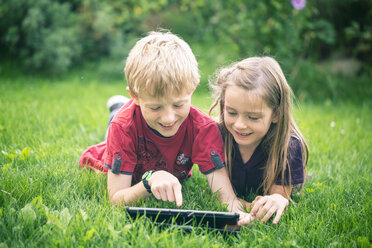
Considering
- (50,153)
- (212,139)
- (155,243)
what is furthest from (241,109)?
(50,153)

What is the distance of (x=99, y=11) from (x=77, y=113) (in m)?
3.03

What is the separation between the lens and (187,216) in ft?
5.64

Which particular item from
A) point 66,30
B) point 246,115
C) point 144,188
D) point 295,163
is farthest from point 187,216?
point 66,30

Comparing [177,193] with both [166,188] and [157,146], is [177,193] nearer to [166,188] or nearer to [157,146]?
[166,188]

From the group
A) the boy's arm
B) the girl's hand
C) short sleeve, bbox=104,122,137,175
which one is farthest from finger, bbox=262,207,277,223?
short sleeve, bbox=104,122,137,175

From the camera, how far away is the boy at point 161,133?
1862 millimetres

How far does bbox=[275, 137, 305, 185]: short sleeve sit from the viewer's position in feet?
7.13

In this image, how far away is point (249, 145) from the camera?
7.52 ft

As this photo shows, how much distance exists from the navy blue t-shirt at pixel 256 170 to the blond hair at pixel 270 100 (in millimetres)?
35

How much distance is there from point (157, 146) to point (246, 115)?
2.03ft

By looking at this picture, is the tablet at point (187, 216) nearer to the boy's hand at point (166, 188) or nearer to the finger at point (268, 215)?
the boy's hand at point (166, 188)

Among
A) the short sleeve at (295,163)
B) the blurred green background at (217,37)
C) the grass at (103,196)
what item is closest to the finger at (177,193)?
the grass at (103,196)

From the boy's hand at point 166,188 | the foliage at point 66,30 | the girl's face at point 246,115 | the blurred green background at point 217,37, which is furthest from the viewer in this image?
the foliage at point 66,30

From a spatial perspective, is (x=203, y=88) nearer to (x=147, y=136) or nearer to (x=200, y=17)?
(x=200, y=17)
